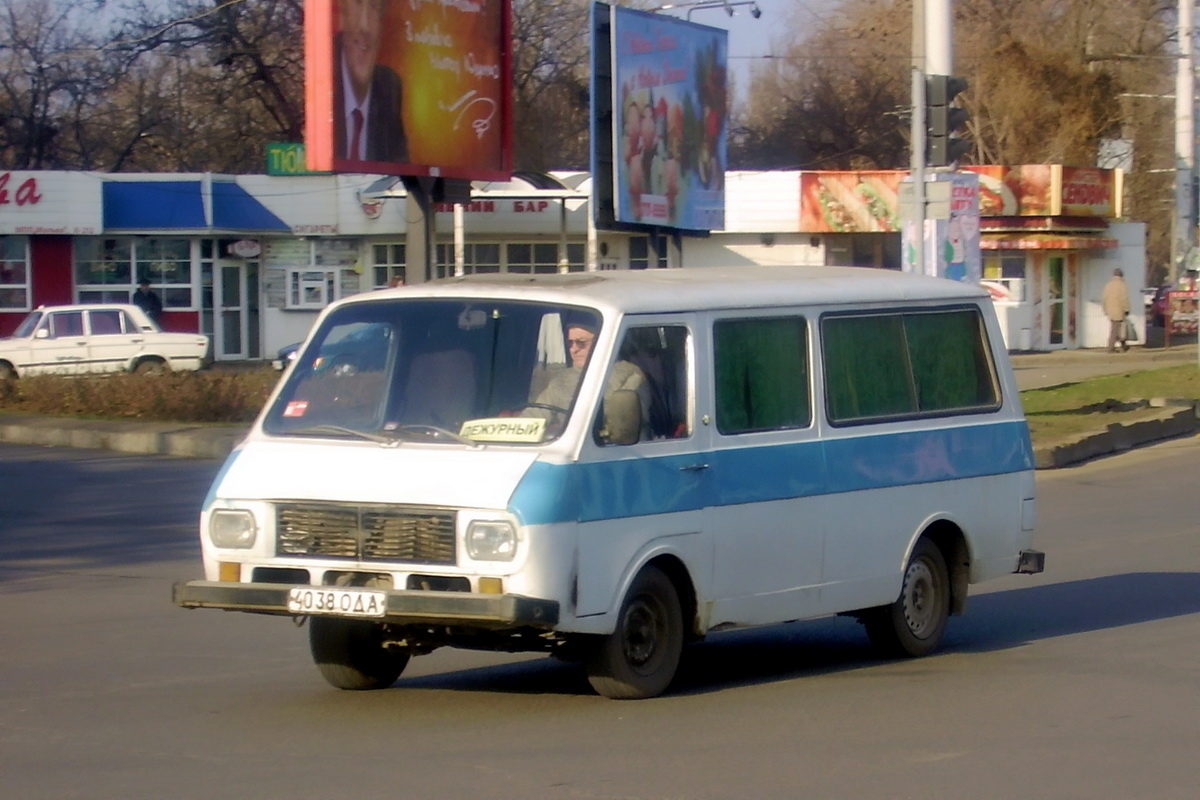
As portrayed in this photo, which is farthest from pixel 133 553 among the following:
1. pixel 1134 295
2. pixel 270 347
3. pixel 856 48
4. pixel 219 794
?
A: pixel 856 48

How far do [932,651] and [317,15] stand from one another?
11567 mm

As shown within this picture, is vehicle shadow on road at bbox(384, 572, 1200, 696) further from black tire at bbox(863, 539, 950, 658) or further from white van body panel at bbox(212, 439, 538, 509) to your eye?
white van body panel at bbox(212, 439, 538, 509)

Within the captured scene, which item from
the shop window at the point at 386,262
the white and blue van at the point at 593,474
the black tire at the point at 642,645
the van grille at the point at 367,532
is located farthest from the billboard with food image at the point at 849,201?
the van grille at the point at 367,532

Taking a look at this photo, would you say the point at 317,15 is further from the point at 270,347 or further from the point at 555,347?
the point at 270,347

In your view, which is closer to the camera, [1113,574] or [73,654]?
[73,654]

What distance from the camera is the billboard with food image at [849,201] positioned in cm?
4056

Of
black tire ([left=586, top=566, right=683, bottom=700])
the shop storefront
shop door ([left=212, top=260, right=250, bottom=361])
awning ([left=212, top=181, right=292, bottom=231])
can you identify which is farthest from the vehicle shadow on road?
shop door ([left=212, top=260, right=250, bottom=361])

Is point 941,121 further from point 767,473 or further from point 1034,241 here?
point 1034,241

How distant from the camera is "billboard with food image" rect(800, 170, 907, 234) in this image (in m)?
40.6

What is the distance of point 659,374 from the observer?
7.47m

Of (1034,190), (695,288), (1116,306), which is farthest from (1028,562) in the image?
(1034,190)

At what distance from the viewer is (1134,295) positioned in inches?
1672

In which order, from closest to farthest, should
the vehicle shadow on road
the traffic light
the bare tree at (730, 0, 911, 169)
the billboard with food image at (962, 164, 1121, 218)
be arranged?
the vehicle shadow on road
the traffic light
the billboard with food image at (962, 164, 1121, 218)
the bare tree at (730, 0, 911, 169)

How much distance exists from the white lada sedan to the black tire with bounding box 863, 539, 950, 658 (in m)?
23.0
